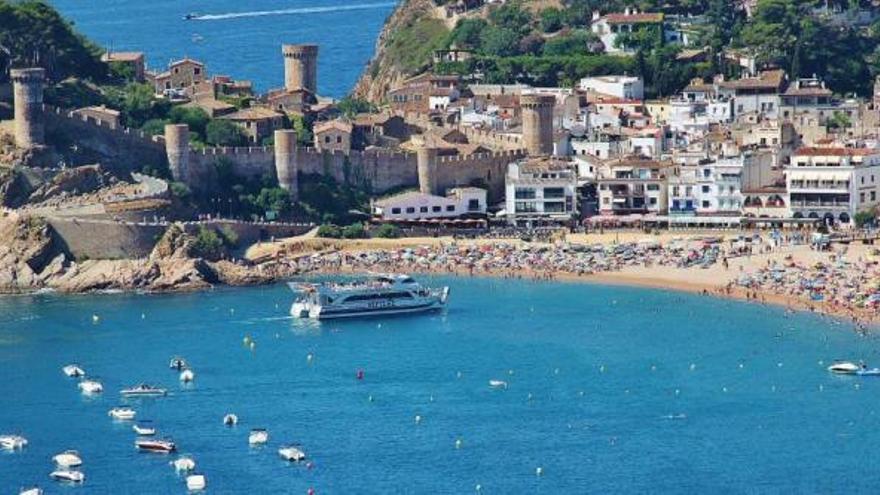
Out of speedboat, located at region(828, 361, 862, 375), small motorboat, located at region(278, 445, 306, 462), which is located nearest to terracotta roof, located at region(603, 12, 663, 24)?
speedboat, located at region(828, 361, 862, 375)

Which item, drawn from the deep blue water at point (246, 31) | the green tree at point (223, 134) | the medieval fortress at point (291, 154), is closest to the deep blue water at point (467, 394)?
the medieval fortress at point (291, 154)

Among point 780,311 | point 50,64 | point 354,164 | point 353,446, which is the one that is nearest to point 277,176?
point 354,164

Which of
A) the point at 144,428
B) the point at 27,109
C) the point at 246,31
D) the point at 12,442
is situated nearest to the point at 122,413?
the point at 144,428

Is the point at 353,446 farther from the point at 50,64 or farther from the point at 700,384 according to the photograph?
the point at 50,64

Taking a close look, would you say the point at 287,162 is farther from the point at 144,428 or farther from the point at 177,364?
the point at 144,428

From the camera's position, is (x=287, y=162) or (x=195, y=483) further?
(x=287, y=162)

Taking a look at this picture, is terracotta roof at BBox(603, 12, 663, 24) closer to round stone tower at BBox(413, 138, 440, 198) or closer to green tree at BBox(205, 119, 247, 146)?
round stone tower at BBox(413, 138, 440, 198)
